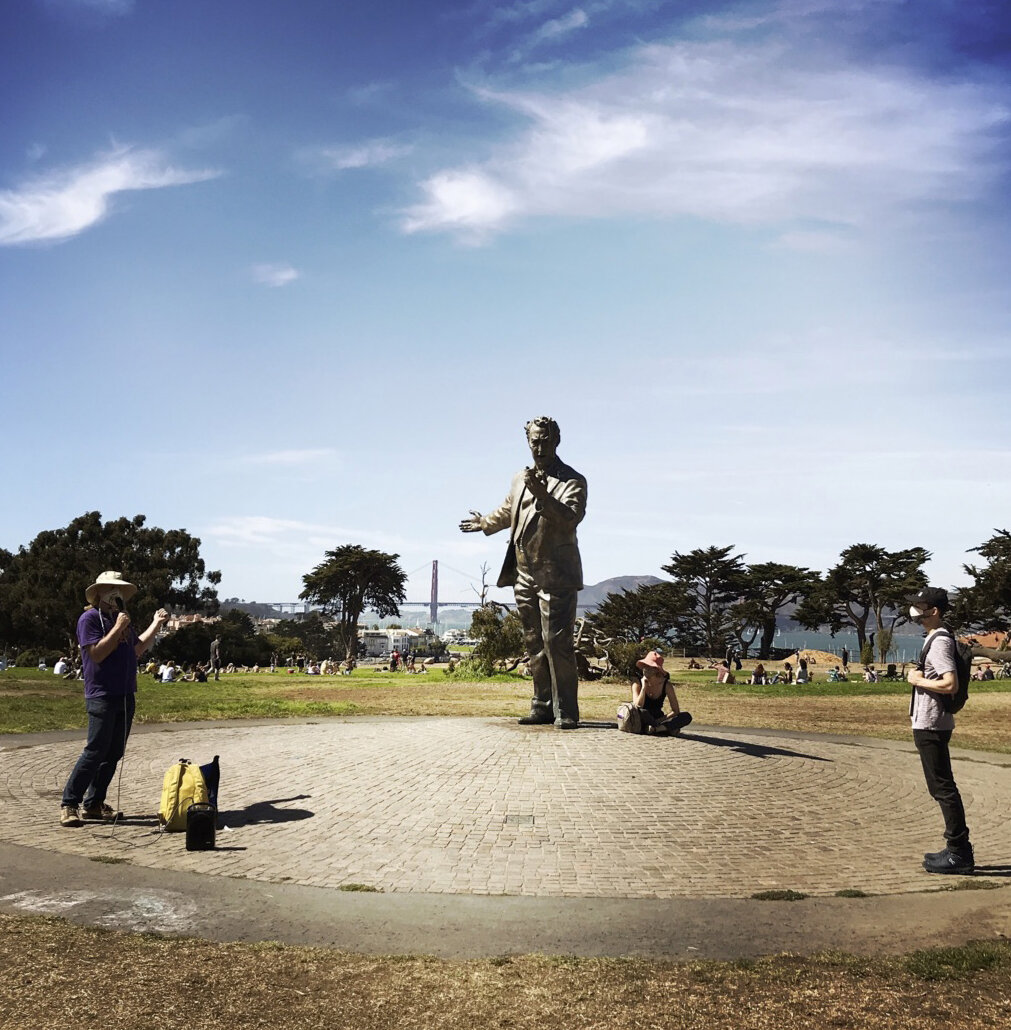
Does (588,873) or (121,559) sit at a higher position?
(121,559)

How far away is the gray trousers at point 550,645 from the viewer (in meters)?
12.0

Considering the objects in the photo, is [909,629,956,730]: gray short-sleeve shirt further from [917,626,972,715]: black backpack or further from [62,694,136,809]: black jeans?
[62,694,136,809]: black jeans

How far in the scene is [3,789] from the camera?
33.8ft

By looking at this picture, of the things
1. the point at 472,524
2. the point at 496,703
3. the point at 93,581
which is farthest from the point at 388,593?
the point at 472,524

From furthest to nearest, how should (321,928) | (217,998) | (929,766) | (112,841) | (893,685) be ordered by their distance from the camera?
(893,685)
(112,841)
(929,766)
(321,928)
(217,998)

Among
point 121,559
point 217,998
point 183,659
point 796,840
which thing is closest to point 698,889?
point 796,840

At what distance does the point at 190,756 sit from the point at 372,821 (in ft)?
16.8

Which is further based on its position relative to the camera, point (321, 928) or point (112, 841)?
point (112, 841)

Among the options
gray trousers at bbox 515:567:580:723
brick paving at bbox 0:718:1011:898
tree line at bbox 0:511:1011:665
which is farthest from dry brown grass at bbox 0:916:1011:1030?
tree line at bbox 0:511:1011:665

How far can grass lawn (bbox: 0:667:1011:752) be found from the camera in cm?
1956

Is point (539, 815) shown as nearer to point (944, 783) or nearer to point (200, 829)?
point (200, 829)

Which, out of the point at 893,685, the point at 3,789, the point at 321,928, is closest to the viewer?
the point at 321,928

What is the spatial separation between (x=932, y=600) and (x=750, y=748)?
4.82m

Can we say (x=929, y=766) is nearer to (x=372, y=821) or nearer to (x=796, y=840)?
(x=796, y=840)
